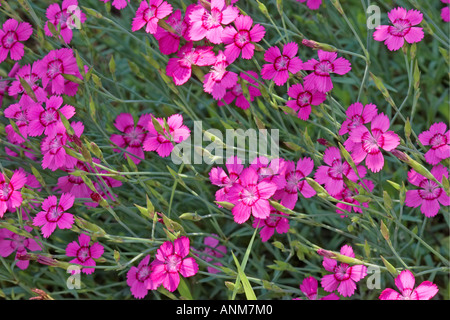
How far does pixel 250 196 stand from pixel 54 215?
→ 26.5 inches

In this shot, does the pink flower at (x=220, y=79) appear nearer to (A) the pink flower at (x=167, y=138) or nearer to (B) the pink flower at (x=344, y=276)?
(A) the pink flower at (x=167, y=138)

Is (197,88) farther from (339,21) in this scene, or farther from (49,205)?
(49,205)

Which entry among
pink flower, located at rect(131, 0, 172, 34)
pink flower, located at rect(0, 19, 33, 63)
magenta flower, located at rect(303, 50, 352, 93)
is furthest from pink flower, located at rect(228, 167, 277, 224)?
pink flower, located at rect(0, 19, 33, 63)

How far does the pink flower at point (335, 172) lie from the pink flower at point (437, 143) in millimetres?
216

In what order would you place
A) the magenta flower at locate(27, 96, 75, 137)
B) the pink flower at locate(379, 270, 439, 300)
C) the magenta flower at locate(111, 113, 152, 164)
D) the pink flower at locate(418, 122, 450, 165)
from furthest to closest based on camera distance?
the magenta flower at locate(111, 113, 152, 164)
the magenta flower at locate(27, 96, 75, 137)
the pink flower at locate(418, 122, 450, 165)
the pink flower at locate(379, 270, 439, 300)

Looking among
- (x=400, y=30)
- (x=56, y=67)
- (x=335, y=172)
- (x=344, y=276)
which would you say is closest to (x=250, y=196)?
(x=335, y=172)

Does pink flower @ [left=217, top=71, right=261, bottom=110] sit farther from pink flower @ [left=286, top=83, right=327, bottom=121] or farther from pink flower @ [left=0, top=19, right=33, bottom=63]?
pink flower @ [left=0, top=19, right=33, bottom=63]

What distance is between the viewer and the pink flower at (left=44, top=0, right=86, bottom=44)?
6.54 feet

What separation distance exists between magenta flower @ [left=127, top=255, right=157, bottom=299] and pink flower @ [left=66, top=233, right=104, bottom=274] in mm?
143

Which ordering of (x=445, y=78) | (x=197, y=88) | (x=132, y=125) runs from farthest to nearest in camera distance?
(x=197, y=88) → (x=445, y=78) → (x=132, y=125)

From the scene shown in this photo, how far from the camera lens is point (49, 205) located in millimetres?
1827
